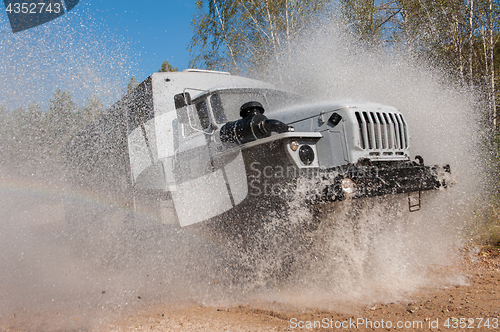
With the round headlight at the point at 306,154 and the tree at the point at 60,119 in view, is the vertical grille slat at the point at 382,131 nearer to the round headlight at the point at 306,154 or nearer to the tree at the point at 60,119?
the round headlight at the point at 306,154

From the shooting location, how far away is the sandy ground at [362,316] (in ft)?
9.16

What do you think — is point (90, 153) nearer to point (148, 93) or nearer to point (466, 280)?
point (148, 93)

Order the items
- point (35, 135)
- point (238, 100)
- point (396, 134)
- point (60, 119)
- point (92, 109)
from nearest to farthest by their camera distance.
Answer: point (396, 134), point (238, 100), point (35, 135), point (92, 109), point (60, 119)

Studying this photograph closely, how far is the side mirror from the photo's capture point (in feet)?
14.8

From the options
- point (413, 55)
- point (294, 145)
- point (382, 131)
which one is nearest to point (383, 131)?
point (382, 131)

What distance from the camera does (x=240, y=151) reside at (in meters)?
3.75

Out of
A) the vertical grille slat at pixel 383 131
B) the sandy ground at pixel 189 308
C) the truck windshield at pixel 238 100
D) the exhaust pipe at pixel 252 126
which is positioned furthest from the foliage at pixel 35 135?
the vertical grille slat at pixel 383 131

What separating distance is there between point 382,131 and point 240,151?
5.36ft

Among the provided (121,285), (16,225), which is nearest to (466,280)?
(121,285)

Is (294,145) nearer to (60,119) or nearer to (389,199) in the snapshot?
(389,199)

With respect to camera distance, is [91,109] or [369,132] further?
[91,109]

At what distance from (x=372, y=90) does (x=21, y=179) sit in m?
7.06

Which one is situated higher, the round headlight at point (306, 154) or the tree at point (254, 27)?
the tree at point (254, 27)

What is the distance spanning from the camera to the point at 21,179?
6.55 meters
